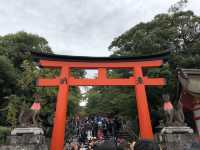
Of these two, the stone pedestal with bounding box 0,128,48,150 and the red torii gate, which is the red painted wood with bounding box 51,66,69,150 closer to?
the red torii gate

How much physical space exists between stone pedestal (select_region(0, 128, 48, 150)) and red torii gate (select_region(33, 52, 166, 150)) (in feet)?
4.26

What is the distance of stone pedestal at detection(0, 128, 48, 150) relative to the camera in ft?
27.9

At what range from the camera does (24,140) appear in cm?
862

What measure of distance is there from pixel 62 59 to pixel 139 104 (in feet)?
16.3

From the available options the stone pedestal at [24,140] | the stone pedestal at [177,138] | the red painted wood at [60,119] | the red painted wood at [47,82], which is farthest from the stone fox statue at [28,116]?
the stone pedestal at [177,138]

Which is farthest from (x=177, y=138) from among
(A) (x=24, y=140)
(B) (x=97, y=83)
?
(A) (x=24, y=140)

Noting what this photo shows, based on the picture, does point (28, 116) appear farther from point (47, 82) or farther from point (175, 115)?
point (175, 115)

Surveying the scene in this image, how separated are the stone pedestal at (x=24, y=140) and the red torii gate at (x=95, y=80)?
4.26ft

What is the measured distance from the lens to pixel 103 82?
11359mm

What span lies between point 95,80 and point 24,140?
4712 millimetres

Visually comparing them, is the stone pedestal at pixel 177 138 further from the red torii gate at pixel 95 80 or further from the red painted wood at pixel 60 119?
the red painted wood at pixel 60 119

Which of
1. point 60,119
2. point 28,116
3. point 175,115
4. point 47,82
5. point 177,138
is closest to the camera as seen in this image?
point 177,138

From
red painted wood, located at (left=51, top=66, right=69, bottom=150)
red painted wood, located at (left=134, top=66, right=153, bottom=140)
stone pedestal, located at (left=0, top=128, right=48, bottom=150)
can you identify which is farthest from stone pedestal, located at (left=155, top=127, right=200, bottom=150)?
stone pedestal, located at (left=0, top=128, right=48, bottom=150)

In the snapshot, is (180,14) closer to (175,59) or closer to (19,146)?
(175,59)
